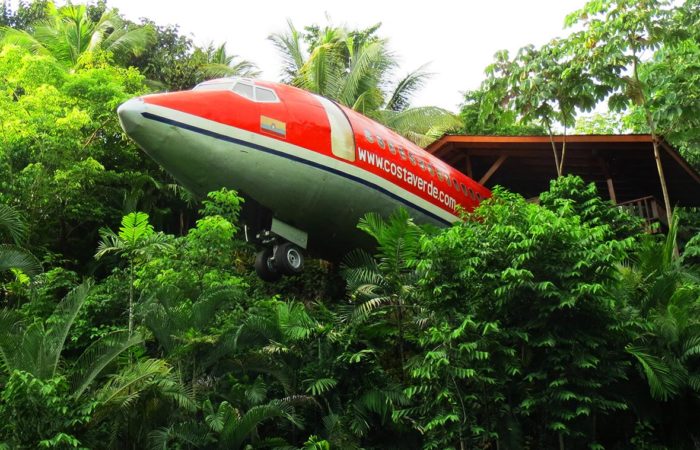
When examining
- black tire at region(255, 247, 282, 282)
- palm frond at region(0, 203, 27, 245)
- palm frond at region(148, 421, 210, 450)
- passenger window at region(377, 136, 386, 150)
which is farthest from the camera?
passenger window at region(377, 136, 386, 150)

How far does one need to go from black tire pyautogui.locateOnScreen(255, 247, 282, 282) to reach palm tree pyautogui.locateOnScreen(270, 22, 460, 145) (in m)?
10.6

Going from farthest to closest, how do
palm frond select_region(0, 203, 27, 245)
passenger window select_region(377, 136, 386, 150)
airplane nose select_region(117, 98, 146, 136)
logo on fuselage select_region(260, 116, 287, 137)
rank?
passenger window select_region(377, 136, 386, 150)
logo on fuselage select_region(260, 116, 287, 137)
airplane nose select_region(117, 98, 146, 136)
palm frond select_region(0, 203, 27, 245)

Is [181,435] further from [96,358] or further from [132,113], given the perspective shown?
[132,113]

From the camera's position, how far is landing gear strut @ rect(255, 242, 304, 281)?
15.3 meters

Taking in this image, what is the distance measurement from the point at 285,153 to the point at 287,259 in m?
2.32

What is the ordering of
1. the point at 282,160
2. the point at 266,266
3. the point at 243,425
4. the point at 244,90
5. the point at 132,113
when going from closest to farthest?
the point at 243,425 < the point at 132,113 < the point at 282,160 < the point at 244,90 < the point at 266,266

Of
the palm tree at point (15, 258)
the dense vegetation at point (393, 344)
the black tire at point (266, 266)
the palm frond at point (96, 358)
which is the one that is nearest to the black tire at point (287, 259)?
the black tire at point (266, 266)

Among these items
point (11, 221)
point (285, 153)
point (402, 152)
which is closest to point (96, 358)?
point (11, 221)

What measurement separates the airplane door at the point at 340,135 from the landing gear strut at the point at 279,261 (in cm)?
216

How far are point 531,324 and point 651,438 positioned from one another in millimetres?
2562

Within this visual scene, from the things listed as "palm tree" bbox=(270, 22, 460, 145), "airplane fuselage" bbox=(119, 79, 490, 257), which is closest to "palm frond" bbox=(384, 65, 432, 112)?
"palm tree" bbox=(270, 22, 460, 145)

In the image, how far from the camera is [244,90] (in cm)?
1466

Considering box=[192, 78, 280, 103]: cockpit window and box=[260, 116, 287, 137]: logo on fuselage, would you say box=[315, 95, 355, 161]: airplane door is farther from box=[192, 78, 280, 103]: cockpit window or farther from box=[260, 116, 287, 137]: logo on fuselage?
box=[192, 78, 280, 103]: cockpit window

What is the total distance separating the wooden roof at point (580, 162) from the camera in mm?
19797
